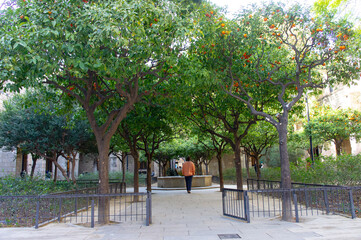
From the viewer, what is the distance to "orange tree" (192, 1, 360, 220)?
372 inches

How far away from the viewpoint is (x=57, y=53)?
280 inches

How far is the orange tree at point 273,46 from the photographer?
31.0ft

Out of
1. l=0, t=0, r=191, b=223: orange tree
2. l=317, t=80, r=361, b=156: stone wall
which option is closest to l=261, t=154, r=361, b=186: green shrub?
l=0, t=0, r=191, b=223: orange tree

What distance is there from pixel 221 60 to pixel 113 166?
36925 mm

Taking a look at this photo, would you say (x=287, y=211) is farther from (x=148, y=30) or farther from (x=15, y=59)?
(x=15, y=59)

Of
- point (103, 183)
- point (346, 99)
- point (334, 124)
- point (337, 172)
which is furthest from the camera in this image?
point (346, 99)

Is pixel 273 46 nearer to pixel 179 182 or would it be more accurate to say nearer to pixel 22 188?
pixel 22 188

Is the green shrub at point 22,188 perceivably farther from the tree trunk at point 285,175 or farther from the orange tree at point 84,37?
the tree trunk at point 285,175

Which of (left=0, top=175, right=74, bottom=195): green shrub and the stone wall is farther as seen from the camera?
the stone wall

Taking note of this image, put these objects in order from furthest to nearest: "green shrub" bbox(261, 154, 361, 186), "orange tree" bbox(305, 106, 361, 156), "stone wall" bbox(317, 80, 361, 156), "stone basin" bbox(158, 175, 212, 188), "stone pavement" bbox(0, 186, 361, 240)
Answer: "stone wall" bbox(317, 80, 361, 156) → "stone basin" bbox(158, 175, 212, 188) → "orange tree" bbox(305, 106, 361, 156) → "green shrub" bbox(261, 154, 361, 186) → "stone pavement" bbox(0, 186, 361, 240)

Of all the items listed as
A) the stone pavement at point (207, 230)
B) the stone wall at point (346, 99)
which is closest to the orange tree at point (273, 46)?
the stone pavement at point (207, 230)

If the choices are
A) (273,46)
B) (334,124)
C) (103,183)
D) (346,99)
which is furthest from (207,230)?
(346,99)

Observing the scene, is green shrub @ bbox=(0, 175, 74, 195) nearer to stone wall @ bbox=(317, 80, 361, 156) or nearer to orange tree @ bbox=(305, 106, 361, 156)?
orange tree @ bbox=(305, 106, 361, 156)

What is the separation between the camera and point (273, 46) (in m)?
10.3
